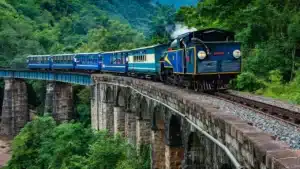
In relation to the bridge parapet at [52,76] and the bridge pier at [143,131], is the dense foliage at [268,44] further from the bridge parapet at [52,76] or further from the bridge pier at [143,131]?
the bridge parapet at [52,76]

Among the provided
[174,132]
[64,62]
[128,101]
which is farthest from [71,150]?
[64,62]

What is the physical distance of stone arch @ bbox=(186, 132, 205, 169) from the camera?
1039 centimetres

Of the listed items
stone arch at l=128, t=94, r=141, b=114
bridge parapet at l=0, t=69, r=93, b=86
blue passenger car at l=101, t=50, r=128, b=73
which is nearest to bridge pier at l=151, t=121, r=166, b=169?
stone arch at l=128, t=94, r=141, b=114

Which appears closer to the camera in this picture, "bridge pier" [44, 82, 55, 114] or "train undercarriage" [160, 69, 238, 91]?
"train undercarriage" [160, 69, 238, 91]

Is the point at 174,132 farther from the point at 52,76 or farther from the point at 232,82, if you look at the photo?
the point at 52,76

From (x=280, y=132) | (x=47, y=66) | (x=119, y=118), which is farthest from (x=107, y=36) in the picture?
(x=280, y=132)

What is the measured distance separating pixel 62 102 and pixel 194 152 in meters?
32.5

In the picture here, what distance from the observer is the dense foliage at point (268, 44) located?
787 inches

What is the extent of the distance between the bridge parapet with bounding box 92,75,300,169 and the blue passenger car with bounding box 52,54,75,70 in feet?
68.7

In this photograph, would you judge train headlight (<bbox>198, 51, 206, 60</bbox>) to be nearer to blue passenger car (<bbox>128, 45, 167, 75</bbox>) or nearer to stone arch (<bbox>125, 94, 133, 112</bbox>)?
blue passenger car (<bbox>128, 45, 167, 75</bbox>)

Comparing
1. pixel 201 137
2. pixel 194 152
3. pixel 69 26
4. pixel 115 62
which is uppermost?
pixel 69 26

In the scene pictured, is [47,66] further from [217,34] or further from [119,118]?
[217,34]

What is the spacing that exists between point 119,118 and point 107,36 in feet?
145

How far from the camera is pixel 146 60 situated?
22.8 m
